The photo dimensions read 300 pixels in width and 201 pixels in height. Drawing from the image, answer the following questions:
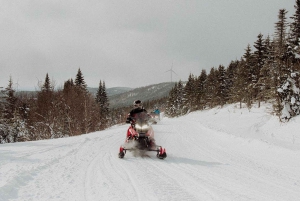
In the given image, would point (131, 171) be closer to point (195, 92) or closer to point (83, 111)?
point (83, 111)

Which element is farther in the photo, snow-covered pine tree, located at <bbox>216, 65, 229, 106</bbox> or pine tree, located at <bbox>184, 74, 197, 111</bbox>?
pine tree, located at <bbox>184, 74, 197, 111</bbox>

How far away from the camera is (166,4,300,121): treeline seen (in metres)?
17.4

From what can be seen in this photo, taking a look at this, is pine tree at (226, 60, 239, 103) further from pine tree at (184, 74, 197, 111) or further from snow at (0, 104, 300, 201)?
snow at (0, 104, 300, 201)

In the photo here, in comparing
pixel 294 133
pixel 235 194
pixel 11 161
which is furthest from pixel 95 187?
pixel 294 133

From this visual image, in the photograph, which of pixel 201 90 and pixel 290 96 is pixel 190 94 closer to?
pixel 201 90

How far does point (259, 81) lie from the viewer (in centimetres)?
2948

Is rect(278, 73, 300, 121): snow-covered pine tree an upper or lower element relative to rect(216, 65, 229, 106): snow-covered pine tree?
lower

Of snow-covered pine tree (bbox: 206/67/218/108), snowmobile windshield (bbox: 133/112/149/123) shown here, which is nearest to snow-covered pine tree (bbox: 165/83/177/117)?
snow-covered pine tree (bbox: 206/67/218/108)

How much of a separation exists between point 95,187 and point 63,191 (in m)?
0.61

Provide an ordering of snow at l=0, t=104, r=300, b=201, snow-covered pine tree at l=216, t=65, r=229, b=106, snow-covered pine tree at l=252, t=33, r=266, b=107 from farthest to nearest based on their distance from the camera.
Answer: snow-covered pine tree at l=216, t=65, r=229, b=106, snow-covered pine tree at l=252, t=33, r=266, b=107, snow at l=0, t=104, r=300, b=201

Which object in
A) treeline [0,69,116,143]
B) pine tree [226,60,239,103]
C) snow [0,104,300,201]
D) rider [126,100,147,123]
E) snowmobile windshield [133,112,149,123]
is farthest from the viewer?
pine tree [226,60,239,103]

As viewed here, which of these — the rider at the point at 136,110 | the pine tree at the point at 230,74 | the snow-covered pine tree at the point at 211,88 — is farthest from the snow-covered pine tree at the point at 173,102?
the rider at the point at 136,110

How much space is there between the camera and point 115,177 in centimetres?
541

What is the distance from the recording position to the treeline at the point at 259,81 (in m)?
17.4
